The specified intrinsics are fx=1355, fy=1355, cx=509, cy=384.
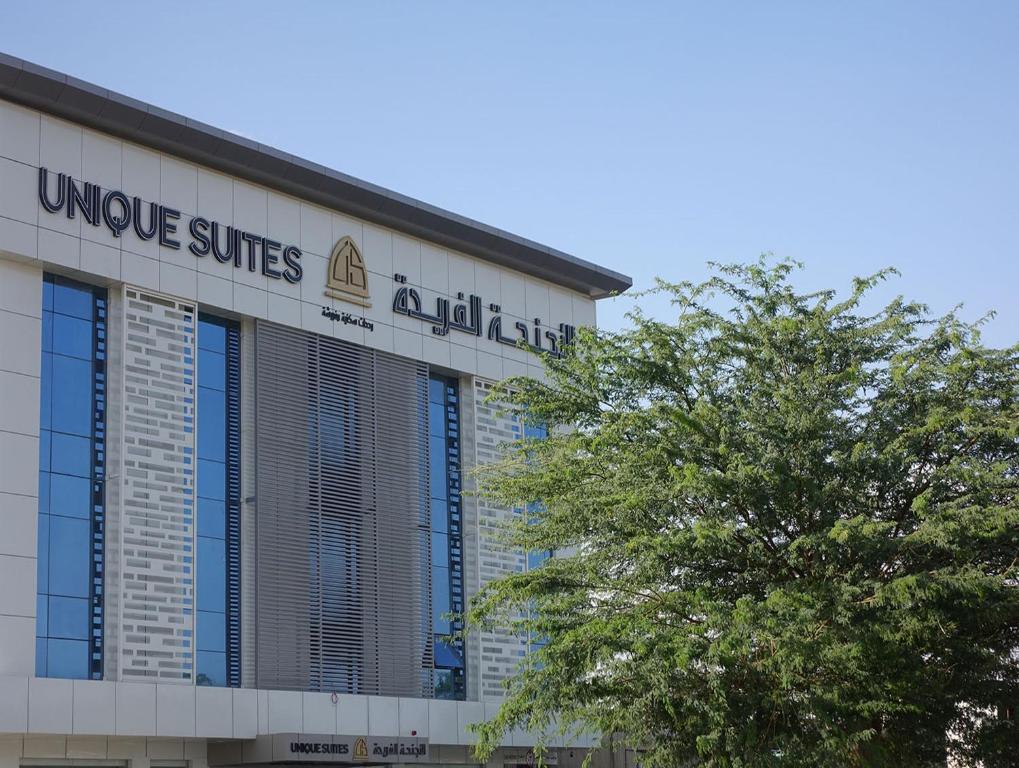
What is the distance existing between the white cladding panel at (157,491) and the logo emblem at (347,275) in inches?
181

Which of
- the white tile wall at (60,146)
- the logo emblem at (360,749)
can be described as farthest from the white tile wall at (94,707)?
the white tile wall at (60,146)

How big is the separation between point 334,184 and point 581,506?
14065mm

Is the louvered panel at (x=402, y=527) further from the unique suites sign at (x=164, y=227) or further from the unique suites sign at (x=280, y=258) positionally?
the unique suites sign at (x=164, y=227)

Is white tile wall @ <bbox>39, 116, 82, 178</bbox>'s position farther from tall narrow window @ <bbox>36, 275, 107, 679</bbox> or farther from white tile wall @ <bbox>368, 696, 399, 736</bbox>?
white tile wall @ <bbox>368, 696, 399, 736</bbox>

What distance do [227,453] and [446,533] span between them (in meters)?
7.24

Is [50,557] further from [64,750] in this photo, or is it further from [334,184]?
[334,184]

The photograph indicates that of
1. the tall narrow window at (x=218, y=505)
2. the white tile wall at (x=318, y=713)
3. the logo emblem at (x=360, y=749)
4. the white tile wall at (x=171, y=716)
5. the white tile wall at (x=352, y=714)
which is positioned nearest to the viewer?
the white tile wall at (x=171, y=716)

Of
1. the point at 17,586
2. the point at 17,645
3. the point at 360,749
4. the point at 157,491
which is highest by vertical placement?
the point at 157,491

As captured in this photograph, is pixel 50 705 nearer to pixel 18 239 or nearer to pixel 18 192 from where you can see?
pixel 18 239

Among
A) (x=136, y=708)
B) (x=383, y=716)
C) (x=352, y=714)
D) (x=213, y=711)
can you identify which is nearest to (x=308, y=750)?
(x=352, y=714)

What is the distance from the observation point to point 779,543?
24.9 meters

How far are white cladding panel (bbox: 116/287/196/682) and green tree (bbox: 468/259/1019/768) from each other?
778cm

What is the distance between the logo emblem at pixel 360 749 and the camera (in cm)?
3135

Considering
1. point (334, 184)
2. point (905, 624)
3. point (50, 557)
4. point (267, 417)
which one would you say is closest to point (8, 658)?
point (50, 557)
